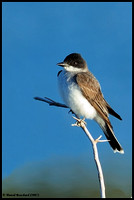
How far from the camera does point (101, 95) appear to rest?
6.21 metres

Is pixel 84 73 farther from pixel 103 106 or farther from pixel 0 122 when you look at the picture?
pixel 0 122

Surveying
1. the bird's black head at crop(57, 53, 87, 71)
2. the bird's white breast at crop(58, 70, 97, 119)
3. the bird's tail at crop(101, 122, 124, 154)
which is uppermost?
the bird's black head at crop(57, 53, 87, 71)

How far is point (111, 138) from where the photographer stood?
605 cm

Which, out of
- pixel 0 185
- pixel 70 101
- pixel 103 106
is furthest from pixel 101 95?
pixel 0 185

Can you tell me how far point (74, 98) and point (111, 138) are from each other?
0.91 metres

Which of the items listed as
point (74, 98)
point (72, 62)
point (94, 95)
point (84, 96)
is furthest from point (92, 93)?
point (72, 62)

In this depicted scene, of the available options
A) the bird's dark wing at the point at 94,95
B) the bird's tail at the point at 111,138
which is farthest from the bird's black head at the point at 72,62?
the bird's tail at the point at 111,138

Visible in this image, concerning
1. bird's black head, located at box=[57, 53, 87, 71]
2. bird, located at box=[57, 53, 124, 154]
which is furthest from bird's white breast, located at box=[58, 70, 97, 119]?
bird's black head, located at box=[57, 53, 87, 71]

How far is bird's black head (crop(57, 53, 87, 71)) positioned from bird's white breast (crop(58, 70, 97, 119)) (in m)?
0.24

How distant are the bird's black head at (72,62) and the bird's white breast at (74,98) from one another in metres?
0.24

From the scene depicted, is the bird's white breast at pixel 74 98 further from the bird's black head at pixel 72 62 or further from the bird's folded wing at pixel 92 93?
the bird's black head at pixel 72 62

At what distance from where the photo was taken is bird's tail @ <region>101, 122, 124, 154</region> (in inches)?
230

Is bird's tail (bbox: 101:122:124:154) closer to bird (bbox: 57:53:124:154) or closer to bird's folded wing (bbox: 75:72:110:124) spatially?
bird (bbox: 57:53:124:154)

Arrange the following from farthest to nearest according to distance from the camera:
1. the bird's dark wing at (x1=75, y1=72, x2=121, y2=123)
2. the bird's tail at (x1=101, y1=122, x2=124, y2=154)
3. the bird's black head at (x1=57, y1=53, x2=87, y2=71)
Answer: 1. the bird's black head at (x1=57, y1=53, x2=87, y2=71)
2. the bird's dark wing at (x1=75, y1=72, x2=121, y2=123)
3. the bird's tail at (x1=101, y1=122, x2=124, y2=154)
